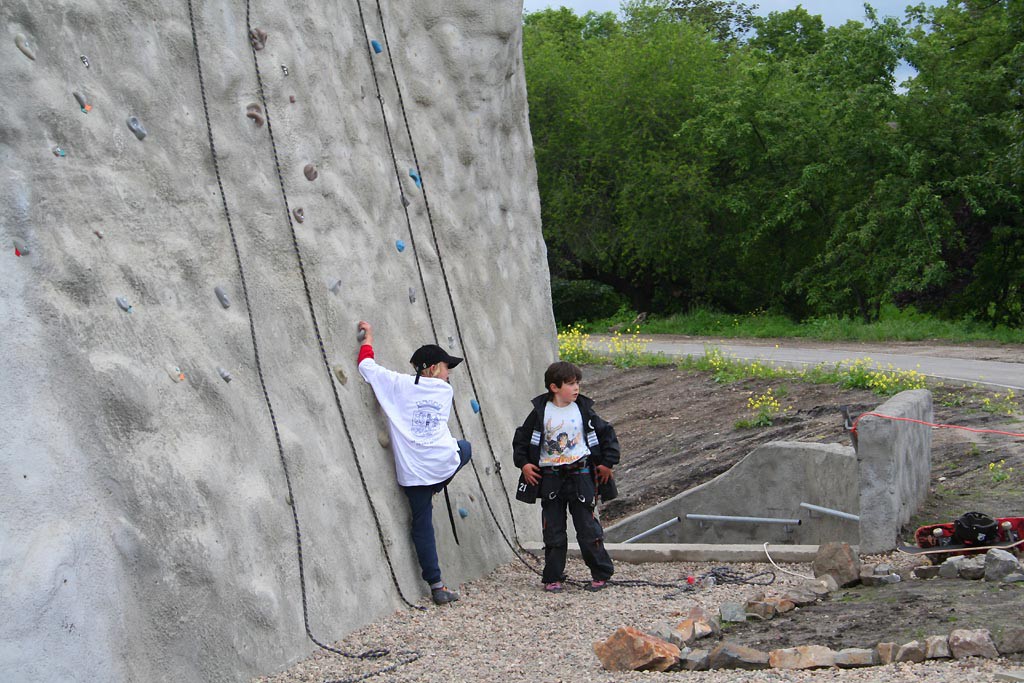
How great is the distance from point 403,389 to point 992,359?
13158 mm

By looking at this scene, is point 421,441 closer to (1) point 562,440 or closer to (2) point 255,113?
(1) point 562,440

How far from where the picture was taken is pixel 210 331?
5699 millimetres

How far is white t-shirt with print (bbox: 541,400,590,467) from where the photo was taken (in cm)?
721

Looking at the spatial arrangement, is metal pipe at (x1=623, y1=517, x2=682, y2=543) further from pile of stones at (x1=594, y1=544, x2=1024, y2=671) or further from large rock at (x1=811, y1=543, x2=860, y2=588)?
pile of stones at (x1=594, y1=544, x2=1024, y2=671)

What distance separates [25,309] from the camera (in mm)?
4797

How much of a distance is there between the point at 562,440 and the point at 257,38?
3.04 meters

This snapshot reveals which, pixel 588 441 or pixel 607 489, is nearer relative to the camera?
pixel 588 441

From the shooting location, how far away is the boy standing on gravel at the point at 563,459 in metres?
7.21

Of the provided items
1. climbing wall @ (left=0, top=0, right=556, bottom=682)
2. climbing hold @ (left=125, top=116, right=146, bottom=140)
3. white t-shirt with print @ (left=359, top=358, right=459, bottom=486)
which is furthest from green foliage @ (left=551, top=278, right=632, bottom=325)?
climbing hold @ (left=125, top=116, right=146, bottom=140)

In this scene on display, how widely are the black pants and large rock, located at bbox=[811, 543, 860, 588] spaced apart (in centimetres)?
131

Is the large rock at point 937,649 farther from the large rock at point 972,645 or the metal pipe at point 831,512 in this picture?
the metal pipe at point 831,512

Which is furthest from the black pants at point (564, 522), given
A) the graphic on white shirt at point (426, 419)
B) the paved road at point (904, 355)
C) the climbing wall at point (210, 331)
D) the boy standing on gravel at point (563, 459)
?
the paved road at point (904, 355)

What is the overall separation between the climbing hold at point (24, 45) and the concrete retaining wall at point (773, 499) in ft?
21.1

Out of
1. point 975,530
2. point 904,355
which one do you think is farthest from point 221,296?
point 904,355
